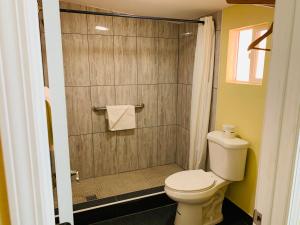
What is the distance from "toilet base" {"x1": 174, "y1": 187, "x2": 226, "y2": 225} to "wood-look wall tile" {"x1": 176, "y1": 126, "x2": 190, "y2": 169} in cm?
89

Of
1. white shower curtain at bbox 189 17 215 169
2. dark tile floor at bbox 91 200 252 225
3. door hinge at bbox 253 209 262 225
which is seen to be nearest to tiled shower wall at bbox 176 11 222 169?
white shower curtain at bbox 189 17 215 169

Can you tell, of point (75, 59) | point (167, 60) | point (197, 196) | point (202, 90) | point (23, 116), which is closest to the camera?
point (23, 116)

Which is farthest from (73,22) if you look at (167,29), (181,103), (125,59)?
(181,103)

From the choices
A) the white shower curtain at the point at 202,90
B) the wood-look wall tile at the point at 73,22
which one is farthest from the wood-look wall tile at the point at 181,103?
the wood-look wall tile at the point at 73,22

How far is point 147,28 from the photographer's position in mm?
2871

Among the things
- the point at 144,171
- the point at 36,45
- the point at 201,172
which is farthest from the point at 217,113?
the point at 36,45

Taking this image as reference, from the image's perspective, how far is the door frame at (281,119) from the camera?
2.35 feet

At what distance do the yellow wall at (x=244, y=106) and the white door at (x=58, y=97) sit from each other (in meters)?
1.71

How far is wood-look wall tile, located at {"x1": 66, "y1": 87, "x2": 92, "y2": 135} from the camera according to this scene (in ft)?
8.72

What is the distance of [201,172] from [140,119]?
3.79 feet

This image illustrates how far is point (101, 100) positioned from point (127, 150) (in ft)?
2.50

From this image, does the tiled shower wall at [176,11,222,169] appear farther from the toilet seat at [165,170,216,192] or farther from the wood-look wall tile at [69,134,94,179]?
the wood-look wall tile at [69,134,94,179]

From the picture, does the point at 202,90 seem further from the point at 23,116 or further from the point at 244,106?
the point at 23,116

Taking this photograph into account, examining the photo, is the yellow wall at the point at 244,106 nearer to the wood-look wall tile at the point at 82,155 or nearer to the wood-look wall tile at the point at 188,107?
the wood-look wall tile at the point at 188,107
